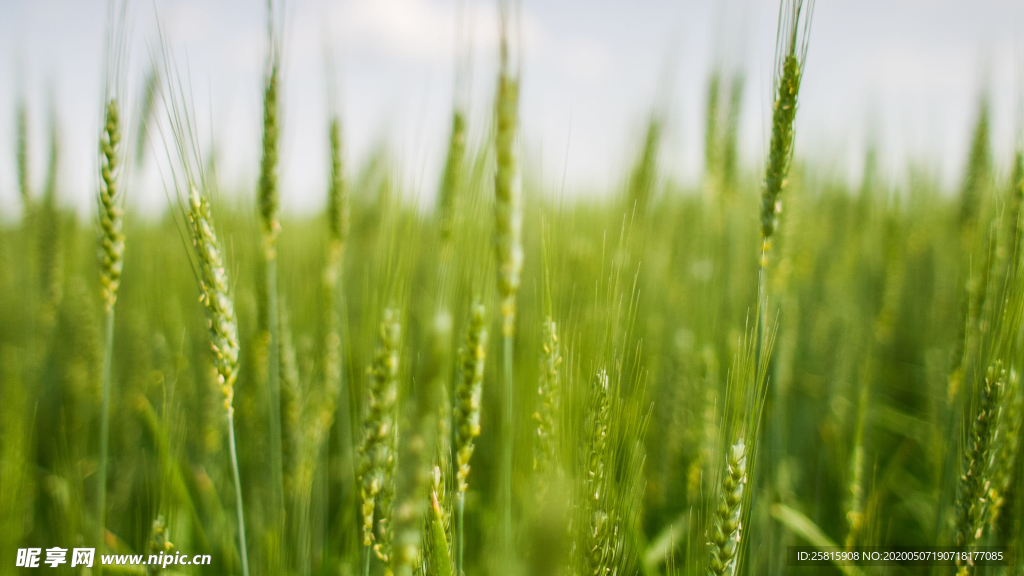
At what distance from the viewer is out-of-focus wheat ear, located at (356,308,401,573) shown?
2.96ft

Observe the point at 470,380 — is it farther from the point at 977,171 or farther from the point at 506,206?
the point at 977,171

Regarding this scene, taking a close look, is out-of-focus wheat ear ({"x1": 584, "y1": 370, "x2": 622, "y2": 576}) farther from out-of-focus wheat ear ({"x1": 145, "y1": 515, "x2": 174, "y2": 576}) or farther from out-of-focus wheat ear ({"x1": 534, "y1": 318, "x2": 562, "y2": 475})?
out-of-focus wheat ear ({"x1": 145, "y1": 515, "x2": 174, "y2": 576})

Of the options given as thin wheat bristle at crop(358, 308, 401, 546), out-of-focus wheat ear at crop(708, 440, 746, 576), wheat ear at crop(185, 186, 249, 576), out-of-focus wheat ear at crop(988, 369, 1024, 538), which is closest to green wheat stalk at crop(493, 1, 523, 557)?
thin wheat bristle at crop(358, 308, 401, 546)

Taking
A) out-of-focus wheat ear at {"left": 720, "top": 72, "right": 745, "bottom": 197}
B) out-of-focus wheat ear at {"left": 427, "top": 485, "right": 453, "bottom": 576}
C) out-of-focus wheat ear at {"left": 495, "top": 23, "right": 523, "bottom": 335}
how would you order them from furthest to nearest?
out-of-focus wheat ear at {"left": 720, "top": 72, "right": 745, "bottom": 197}, out-of-focus wheat ear at {"left": 427, "top": 485, "right": 453, "bottom": 576}, out-of-focus wheat ear at {"left": 495, "top": 23, "right": 523, "bottom": 335}

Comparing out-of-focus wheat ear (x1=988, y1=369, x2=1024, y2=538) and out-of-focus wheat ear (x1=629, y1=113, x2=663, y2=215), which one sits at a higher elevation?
out-of-focus wheat ear (x1=629, y1=113, x2=663, y2=215)

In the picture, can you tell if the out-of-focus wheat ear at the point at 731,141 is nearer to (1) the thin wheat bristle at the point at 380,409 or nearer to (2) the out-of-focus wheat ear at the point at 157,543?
(1) the thin wheat bristle at the point at 380,409

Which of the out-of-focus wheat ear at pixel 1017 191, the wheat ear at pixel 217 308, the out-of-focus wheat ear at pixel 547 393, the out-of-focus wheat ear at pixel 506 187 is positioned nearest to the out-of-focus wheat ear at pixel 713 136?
the out-of-focus wheat ear at pixel 1017 191

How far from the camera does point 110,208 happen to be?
1.31 meters

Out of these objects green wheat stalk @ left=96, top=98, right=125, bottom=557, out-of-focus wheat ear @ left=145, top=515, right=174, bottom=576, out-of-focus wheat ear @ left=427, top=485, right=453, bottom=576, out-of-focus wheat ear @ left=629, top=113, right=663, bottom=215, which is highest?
out-of-focus wheat ear @ left=629, top=113, right=663, bottom=215

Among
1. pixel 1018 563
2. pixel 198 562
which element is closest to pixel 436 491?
pixel 198 562

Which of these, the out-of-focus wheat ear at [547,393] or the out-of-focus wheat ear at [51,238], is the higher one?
the out-of-focus wheat ear at [51,238]

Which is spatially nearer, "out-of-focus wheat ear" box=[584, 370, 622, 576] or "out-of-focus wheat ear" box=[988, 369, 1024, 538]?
"out-of-focus wheat ear" box=[584, 370, 622, 576]

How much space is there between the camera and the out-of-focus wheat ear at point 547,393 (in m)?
1.08

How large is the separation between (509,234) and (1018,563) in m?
1.80
